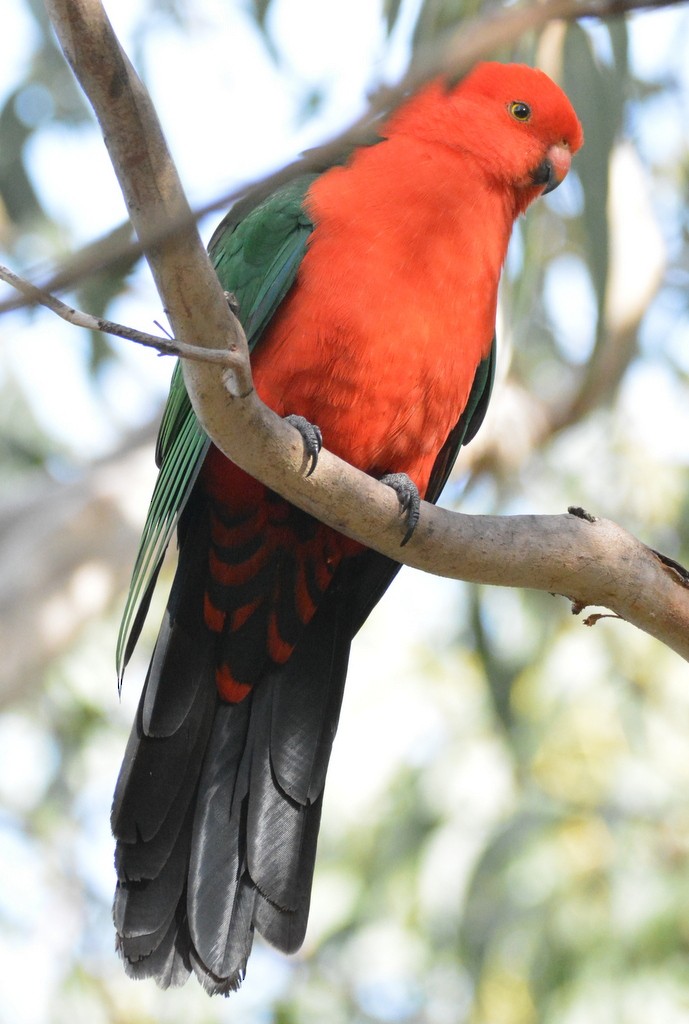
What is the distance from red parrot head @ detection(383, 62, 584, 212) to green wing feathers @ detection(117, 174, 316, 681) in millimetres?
350

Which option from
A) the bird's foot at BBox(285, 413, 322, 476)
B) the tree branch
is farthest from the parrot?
the bird's foot at BBox(285, 413, 322, 476)

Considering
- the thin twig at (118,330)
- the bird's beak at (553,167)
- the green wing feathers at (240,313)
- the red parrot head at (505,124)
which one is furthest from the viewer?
the bird's beak at (553,167)

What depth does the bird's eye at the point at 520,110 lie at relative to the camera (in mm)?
2701

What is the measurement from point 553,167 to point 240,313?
3.02 feet

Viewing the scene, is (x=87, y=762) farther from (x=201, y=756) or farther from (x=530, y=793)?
(x=201, y=756)

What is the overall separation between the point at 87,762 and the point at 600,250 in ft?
13.4

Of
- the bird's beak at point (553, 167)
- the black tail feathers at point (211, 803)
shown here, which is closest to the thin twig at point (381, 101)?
the black tail feathers at point (211, 803)

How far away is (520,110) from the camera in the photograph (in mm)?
2719

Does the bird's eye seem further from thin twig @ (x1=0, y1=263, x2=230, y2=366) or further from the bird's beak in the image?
thin twig @ (x1=0, y1=263, x2=230, y2=366)

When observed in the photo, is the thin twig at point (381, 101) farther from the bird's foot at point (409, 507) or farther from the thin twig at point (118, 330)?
the bird's foot at point (409, 507)

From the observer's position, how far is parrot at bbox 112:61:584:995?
2262 millimetres

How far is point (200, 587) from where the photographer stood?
250 cm

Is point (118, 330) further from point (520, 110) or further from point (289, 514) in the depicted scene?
point (520, 110)

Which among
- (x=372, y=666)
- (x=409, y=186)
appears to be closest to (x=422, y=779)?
(x=372, y=666)
